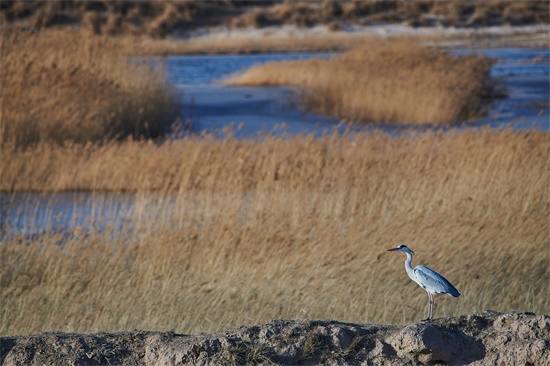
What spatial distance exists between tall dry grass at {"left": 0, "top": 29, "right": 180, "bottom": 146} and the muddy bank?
332 inches

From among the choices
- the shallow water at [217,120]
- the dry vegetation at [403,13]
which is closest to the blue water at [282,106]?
the shallow water at [217,120]

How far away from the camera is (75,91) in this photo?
13406 millimetres

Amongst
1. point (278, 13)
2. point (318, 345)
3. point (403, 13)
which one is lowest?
point (278, 13)

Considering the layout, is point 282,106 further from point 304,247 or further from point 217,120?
point 304,247

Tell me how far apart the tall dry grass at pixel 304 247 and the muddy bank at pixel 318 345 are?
7.56 feet

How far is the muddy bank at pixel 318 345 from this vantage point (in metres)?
3.18

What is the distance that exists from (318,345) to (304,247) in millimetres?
3370

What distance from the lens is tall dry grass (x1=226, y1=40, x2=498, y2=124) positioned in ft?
57.3

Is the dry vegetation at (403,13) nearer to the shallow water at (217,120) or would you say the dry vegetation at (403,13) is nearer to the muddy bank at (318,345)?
the shallow water at (217,120)

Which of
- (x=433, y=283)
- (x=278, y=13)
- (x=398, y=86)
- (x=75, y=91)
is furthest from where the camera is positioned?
(x=278, y=13)

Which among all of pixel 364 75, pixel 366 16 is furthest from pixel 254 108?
pixel 366 16

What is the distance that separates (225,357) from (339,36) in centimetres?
4496

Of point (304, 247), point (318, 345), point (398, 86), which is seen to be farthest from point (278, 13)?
point (318, 345)

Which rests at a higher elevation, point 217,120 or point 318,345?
point 318,345
